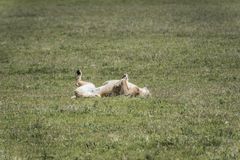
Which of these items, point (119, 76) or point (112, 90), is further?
point (119, 76)

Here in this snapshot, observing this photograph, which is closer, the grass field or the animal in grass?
the grass field

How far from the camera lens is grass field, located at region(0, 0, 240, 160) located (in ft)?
50.4

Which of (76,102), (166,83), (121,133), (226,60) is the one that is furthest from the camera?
(226,60)

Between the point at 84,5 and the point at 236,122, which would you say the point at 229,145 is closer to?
the point at 236,122

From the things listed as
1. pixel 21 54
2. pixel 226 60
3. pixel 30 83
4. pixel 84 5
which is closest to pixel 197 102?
pixel 30 83

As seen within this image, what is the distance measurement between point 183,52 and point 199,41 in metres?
4.79

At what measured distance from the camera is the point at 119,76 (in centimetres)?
3128

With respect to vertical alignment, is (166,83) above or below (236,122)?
below

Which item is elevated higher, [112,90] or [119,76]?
[112,90]

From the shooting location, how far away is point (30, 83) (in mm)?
29703

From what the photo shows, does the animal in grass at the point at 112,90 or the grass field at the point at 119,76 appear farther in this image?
the animal in grass at the point at 112,90

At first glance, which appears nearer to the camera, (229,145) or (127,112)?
(229,145)

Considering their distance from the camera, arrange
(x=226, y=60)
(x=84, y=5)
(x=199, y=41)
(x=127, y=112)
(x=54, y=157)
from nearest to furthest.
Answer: (x=54, y=157)
(x=127, y=112)
(x=226, y=60)
(x=199, y=41)
(x=84, y=5)

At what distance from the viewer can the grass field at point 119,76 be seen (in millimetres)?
15375
